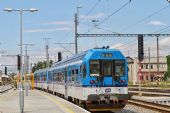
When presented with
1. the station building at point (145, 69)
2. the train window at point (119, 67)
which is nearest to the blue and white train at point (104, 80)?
the train window at point (119, 67)

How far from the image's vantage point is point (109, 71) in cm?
2298

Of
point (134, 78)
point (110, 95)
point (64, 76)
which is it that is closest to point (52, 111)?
point (110, 95)

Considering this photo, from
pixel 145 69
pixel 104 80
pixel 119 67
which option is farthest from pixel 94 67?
pixel 145 69

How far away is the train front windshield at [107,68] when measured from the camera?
75.0ft

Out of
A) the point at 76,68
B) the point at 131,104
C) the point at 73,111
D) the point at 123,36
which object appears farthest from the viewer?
the point at 123,36

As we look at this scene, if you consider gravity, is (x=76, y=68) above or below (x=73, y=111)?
above

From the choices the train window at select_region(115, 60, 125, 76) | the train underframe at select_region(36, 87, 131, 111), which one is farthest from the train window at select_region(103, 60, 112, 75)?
the train underframe at select_region(36, 87, 131, 111)

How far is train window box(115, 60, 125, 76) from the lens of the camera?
23.0 metres

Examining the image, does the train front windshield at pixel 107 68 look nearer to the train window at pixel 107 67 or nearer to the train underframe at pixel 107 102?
the train window at pixel 107 67

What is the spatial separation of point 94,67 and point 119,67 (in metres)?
1.24

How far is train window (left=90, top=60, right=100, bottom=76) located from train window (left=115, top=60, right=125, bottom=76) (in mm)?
900

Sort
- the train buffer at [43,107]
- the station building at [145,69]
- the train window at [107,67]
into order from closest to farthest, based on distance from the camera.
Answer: the train window at [107,67] < the train buffer at [43,107] < the station building at [145,69]

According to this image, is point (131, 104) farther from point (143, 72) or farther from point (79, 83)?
point (143, 72)

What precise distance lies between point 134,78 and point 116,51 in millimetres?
112465
